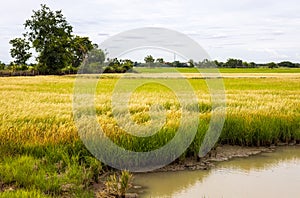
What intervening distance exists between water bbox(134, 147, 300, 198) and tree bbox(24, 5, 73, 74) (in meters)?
44.9

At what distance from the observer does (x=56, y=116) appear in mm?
8875

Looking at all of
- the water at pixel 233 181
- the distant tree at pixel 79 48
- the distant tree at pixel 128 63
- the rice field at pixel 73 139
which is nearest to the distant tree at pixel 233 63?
the distant tree at pixel 79 48

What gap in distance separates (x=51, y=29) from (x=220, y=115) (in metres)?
46.3

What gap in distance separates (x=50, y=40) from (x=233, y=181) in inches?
1865

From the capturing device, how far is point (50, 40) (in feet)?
167

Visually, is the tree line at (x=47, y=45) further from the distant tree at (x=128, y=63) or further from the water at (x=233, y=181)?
the water at (x=233, y=181)

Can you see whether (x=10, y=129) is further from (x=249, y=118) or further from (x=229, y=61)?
(x=229, y=61)

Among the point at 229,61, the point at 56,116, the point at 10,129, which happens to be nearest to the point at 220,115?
the point at 56,116

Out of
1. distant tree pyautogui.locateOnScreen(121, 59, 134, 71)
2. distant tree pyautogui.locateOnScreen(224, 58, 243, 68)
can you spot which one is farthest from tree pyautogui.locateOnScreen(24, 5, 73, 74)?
distant tree pyautogui.locateOnScreen(224, 58, 243, 68)

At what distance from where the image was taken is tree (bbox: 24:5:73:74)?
166ft

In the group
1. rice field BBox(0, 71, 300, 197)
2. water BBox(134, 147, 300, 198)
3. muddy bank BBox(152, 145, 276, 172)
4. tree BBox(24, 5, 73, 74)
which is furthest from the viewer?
tree BBox(24, 5, 73, 74)

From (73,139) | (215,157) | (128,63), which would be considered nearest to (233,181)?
(215,157)

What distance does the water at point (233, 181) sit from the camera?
600cm

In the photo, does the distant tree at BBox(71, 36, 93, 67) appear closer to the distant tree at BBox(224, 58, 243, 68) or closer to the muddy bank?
the distant tree at BBox(224, 58, 243, 68)
